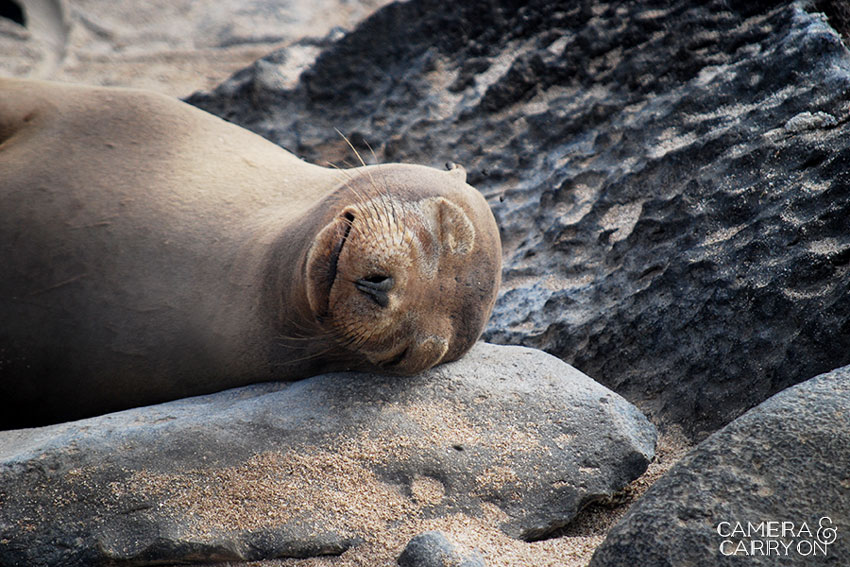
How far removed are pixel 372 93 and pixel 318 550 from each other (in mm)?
3653

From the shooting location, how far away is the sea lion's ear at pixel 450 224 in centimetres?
273

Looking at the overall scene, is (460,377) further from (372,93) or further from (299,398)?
(372,93)

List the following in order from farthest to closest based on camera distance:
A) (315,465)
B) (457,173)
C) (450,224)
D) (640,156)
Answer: (640,156), (457,173), (450,224), (315,465)

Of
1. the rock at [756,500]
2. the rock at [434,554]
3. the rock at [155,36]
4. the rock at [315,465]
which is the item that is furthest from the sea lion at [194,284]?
the rock at [155,36]

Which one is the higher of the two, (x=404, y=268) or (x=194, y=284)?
(x=404, y=268)

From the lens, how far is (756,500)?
189 centimetres

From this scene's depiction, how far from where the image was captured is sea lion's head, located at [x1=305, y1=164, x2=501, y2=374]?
8.02ft

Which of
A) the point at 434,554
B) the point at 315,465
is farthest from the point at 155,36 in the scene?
the point at 434,554

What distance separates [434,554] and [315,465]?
518 millimetres

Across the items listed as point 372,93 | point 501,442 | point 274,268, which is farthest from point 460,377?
point 372,93

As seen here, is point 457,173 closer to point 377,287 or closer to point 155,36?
point 377,287

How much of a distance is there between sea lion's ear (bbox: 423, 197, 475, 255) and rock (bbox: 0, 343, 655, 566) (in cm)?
44

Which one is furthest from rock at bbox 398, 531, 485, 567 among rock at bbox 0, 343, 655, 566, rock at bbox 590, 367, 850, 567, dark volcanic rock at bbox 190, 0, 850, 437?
dark volcanic rock at bbox 190, 0, 850, 437

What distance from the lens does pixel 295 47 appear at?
5824 mm
